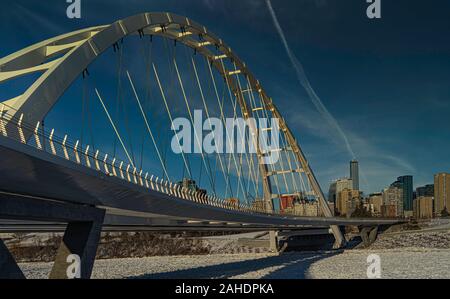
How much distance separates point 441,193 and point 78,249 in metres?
178

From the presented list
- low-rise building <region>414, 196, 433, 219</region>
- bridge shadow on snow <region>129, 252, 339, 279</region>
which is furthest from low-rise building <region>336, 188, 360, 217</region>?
bridge shadow on snow <region>129, 252, 339, 279</region>

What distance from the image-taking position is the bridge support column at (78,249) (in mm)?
18719

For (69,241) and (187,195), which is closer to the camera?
(69,241)

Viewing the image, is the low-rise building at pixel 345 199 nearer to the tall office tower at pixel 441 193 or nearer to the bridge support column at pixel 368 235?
the tall office tower at pixel 441 193

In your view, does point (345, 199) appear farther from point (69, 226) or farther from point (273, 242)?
point (69, 226)

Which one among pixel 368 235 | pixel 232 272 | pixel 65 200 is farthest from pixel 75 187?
pixel 368 235

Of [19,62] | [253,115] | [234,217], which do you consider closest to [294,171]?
[253,115]

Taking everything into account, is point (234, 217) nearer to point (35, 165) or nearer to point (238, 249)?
point (35, 165)

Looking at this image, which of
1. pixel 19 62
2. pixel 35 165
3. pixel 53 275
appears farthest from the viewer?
pixel 19 62

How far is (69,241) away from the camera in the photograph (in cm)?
1945

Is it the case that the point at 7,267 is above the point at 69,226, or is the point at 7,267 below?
below

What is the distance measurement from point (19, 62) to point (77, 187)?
19.9 ft

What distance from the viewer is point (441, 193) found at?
17725 centimetres

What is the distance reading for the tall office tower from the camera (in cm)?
17238
